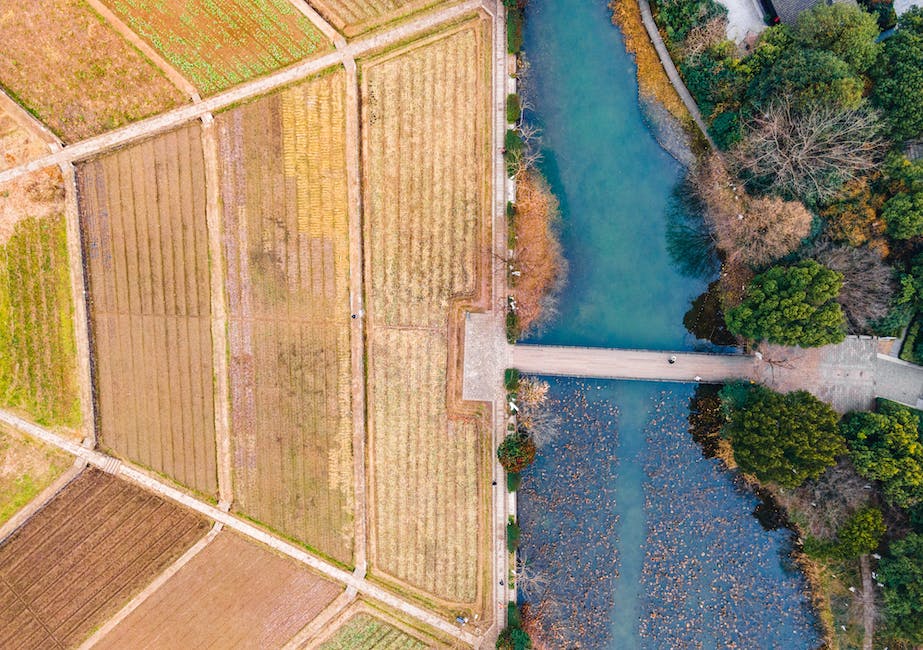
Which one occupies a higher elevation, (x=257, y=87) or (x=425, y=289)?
(x=257, y=87)

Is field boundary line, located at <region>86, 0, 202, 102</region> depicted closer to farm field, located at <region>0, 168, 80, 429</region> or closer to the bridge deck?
farm field, located at <region>0, 168, 80, 429</region>

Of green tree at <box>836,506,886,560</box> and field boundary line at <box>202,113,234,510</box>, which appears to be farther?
field boundary line at <box>202,113,234,510</box>

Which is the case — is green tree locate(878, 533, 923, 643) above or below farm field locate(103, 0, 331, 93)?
below

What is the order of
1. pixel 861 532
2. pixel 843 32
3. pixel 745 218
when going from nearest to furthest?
pixel 843 32, pixel 861 532, pixel 745 218

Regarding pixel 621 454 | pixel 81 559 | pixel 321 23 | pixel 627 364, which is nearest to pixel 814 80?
pixel 627 364

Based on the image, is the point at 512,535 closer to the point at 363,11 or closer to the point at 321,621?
the point at 321,621

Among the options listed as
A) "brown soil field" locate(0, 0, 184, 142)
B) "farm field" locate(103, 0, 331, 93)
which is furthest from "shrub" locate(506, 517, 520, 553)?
"brown soil field" locate(0, 0, 184, 142)
